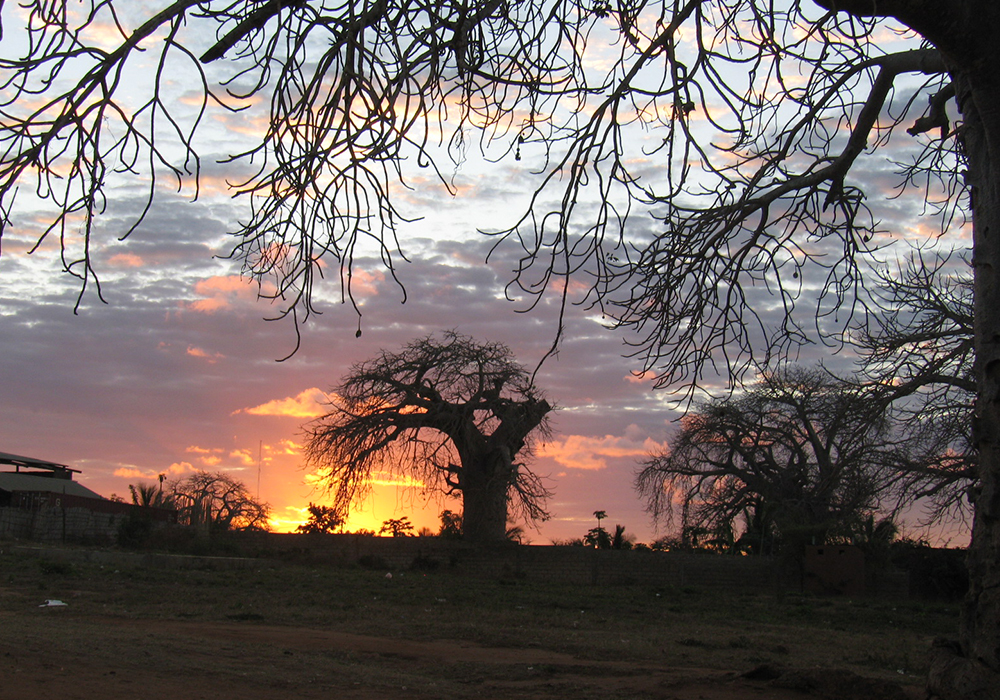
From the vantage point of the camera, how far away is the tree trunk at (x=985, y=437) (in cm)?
403

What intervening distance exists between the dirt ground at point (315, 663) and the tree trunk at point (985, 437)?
578 millimetres

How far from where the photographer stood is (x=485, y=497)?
69.9ft

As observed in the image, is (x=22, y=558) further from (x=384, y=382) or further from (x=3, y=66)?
(x=3, y=66)

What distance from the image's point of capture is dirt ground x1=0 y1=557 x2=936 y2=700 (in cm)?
469

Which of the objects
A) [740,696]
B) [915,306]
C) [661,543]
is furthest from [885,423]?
[661,543]

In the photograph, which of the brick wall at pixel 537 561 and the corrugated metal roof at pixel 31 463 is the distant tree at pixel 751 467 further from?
the corrugated metal roof at pixel 31 463

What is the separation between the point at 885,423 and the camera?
11406mm

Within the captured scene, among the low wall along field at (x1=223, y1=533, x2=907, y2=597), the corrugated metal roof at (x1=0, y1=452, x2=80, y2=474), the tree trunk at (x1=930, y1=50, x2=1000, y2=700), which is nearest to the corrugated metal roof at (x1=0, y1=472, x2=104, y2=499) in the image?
the corrugated metal roof at (x1=0, y1=452, x2=80, y2=474)

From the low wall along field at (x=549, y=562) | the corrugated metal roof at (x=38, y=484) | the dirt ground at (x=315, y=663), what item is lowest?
the low wall along field at (x=549, y=562)

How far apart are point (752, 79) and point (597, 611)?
29.1 ft

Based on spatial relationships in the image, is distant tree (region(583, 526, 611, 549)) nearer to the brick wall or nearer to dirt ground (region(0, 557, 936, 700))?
the brick wall

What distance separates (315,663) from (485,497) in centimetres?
1558

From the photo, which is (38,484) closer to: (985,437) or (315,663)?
(315,663)

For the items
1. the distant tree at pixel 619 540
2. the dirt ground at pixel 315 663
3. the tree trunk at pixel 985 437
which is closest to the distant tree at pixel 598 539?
the distant tree at pixel 619 540
